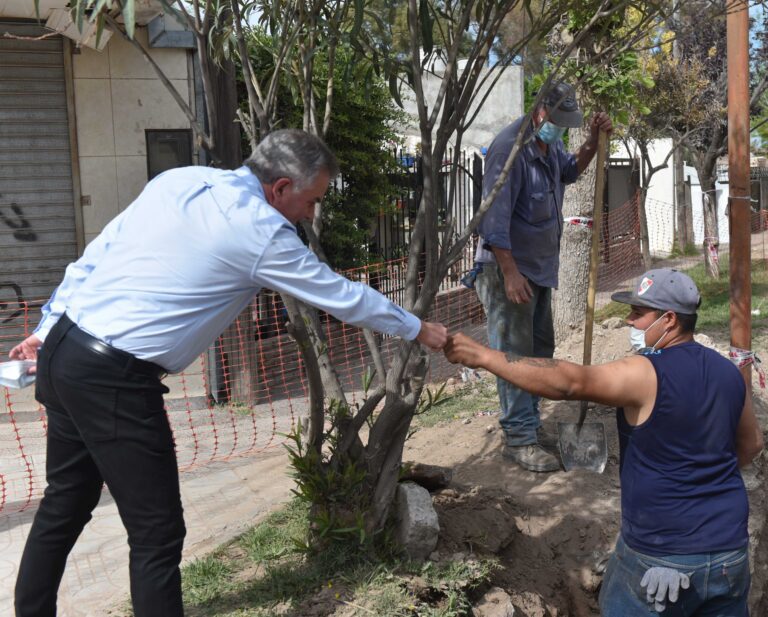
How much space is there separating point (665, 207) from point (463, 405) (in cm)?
1736

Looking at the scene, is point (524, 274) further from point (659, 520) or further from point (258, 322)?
point (258, 322)

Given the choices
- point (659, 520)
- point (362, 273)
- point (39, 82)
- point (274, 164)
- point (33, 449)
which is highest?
point (39, 82)

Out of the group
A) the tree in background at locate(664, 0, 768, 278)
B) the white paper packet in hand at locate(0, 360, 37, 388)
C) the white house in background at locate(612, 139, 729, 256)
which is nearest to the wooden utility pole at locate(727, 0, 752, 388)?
the white paper packet in hand at locate(0, 360, 37, 388)

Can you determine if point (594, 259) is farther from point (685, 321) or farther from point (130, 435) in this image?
point (130, 435)

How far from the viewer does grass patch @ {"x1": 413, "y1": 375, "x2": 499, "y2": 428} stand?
6.60 metres

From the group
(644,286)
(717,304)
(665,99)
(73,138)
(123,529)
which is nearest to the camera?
(644,286)

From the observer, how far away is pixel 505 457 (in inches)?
209

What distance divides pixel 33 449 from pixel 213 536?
2.96m

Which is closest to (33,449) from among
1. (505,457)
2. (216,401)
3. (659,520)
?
(216,401)

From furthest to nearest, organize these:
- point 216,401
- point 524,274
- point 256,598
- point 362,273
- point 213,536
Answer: point 362,273, point 216,401, point 524,274, point 213,536, point 256,598

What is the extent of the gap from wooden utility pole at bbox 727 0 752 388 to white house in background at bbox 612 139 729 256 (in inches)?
627

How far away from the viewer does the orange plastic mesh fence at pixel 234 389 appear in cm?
678

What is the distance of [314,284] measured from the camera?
293 centimetres

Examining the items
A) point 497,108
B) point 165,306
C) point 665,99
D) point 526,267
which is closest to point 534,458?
point 526,267
